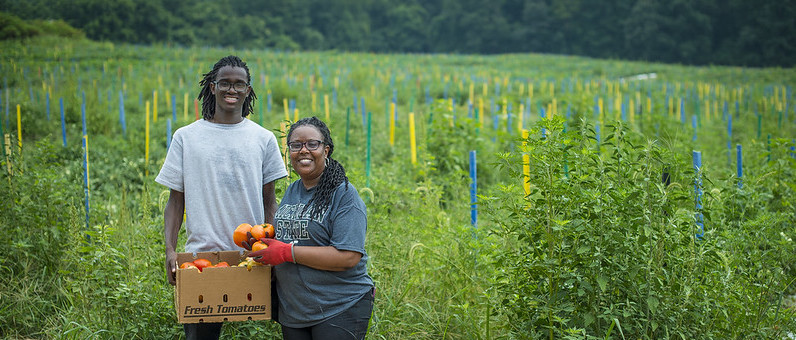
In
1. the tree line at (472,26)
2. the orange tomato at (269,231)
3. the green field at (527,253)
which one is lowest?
the green field at (527,253)

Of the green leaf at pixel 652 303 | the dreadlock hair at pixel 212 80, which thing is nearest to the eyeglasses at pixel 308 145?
the dreadlock hair at pixel 212 80

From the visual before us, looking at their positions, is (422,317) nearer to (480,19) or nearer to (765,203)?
(765,203)

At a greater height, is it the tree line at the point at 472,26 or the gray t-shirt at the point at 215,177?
the tree line at the point at 472,26

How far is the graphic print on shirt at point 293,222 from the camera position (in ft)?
8.79

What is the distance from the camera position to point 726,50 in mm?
56688

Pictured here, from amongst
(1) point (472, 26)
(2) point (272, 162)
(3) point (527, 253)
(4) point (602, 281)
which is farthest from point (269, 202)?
(1) point (472, 26)

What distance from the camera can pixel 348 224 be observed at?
2621 millimetres

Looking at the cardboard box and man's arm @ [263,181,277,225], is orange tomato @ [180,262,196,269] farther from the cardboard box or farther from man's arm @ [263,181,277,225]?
man's arm @ [263,181,277,225]

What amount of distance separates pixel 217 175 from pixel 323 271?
2.33 ft

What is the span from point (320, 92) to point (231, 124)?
17827 mm

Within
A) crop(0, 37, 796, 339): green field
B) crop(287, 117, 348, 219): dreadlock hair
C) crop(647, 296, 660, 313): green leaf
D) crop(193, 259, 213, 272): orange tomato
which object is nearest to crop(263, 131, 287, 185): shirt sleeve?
crop(287, 117, 348, 219): dreadlock hair

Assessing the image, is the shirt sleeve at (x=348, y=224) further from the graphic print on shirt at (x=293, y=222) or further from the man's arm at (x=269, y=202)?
the man's arm at (x=269, y=202)

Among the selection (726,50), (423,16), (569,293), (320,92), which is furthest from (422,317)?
(423,16)

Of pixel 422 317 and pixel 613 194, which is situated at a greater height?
pixel 613 194
